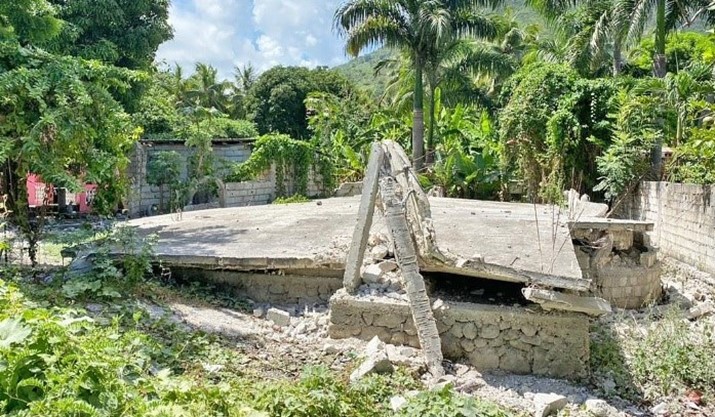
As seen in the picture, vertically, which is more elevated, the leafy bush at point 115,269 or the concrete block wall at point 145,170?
the concrete block wall at point 145,170

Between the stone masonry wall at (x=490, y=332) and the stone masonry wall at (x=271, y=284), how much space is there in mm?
980

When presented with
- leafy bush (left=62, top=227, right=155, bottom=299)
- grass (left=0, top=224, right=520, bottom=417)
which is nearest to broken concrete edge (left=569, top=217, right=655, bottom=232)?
grass (left=0, top=224, right=520, bottom=417)

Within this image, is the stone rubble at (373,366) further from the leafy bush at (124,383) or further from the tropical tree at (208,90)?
the tropical tree at (208,90)

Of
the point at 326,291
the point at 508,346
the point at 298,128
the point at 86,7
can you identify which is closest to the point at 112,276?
the point at 326,291

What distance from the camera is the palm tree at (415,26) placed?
1538 centimetres

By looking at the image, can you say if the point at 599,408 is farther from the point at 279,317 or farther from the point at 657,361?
the point at 279,317

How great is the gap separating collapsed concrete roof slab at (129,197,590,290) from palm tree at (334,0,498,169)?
721cm

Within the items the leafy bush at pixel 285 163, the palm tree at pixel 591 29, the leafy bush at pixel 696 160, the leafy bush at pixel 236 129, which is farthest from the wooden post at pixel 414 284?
the leafy bush at pixel 236 129

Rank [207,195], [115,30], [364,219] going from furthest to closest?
[207,195] < [115,30] < [364,219]

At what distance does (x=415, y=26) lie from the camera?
1577 centimetres

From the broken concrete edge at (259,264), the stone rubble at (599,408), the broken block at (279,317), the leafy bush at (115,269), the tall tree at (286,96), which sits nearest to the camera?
the stone rubble at (599,408)

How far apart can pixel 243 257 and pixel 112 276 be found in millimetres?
1445

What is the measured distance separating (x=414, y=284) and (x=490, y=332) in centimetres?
94

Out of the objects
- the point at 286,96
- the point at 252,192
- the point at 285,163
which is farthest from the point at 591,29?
the point at 286,96
